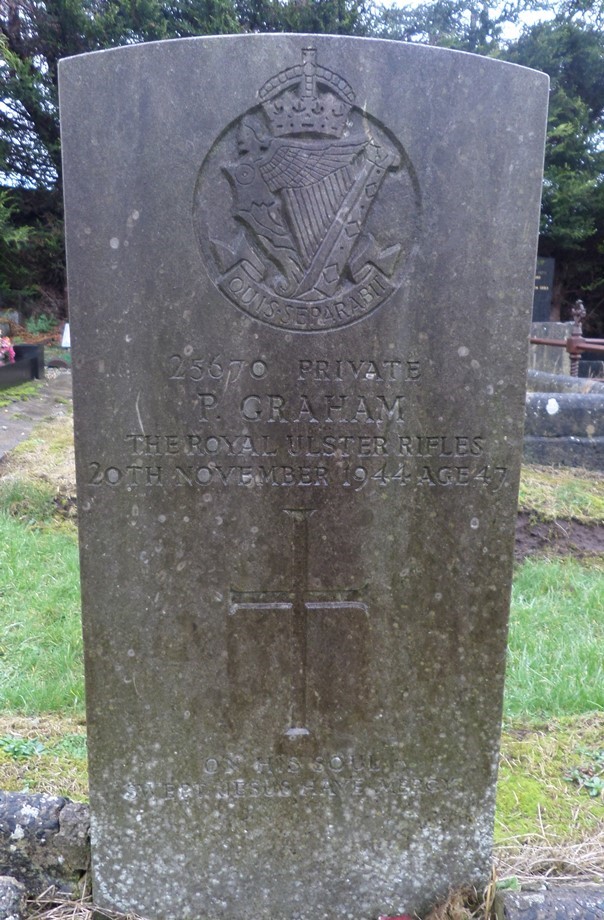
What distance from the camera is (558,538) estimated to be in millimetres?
5234

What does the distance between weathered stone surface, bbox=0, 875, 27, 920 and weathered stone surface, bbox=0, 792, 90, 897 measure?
0.08 m

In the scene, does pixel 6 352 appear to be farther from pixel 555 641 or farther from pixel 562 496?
pixel 555 641

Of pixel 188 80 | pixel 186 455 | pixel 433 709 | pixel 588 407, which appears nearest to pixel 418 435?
pixel 186 455

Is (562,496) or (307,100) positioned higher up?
(307,100)

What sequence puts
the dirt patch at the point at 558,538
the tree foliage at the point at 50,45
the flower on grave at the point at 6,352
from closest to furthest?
the dirt patch at the point at 558,538, the flower on grave at the point at 6,352, the tree foliage at the point at 50,45

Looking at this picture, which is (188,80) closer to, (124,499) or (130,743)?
(124,499)

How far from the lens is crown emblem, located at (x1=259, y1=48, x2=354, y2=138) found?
179 cm

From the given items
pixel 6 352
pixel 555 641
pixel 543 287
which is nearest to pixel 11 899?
pixel 555 641

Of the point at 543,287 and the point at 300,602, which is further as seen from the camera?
the point at 543,287

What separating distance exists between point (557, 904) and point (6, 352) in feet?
33.4

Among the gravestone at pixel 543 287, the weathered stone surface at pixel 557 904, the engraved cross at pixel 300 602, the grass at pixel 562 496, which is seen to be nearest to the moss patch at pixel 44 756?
the engraved cross at pixel 300 602

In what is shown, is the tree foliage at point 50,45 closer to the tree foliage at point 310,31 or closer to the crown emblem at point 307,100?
the tree foliage at point 310,31

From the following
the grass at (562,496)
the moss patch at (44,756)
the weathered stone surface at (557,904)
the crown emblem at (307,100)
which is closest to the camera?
the crown emblem at (307,100)

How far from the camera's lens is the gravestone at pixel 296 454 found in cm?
183
